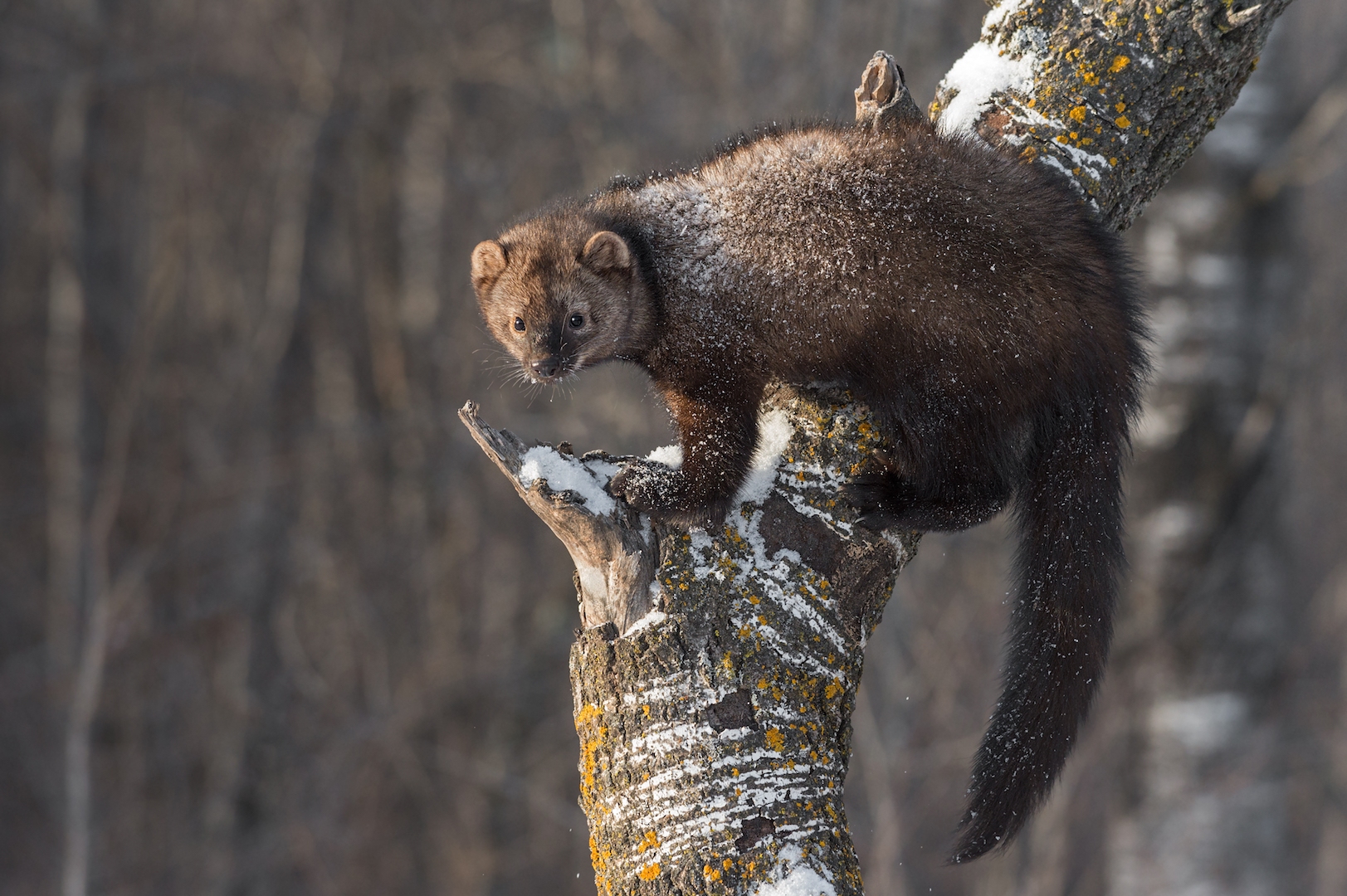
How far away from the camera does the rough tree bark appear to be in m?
2.18

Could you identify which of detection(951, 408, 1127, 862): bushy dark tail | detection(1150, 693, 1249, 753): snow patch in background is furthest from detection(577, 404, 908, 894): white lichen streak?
detection(1150, 693, 1249, 753): snow patch in background

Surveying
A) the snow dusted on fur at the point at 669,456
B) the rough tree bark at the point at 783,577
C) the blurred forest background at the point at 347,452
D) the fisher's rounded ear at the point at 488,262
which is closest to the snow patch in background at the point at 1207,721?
the blurred forest background at the point at 347,452

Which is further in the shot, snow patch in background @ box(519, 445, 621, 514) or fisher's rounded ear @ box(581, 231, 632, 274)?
fisher's rounded ear @ box(581, 231, 632, 274)

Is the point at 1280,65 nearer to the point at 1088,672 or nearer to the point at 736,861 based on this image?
the point at 1088,672

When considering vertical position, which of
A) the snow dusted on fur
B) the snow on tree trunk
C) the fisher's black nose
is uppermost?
the snow on tree trunk

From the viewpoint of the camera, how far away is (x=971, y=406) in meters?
2.87

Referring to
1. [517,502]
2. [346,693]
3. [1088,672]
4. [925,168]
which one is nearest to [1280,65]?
[925,168]

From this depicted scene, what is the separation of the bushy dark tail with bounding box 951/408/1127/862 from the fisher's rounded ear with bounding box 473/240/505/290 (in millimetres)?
1735

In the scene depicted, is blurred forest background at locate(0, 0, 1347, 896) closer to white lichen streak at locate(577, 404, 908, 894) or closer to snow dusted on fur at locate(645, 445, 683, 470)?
snow dusted on fur at locate(645, 445, 683, 470)

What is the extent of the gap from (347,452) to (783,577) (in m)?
8.02

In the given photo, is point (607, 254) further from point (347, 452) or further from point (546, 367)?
point (347, 452)

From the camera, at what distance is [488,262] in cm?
346

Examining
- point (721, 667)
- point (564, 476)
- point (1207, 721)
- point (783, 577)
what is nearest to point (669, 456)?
point (564, 476)

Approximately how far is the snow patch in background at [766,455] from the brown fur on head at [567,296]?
598 mm
